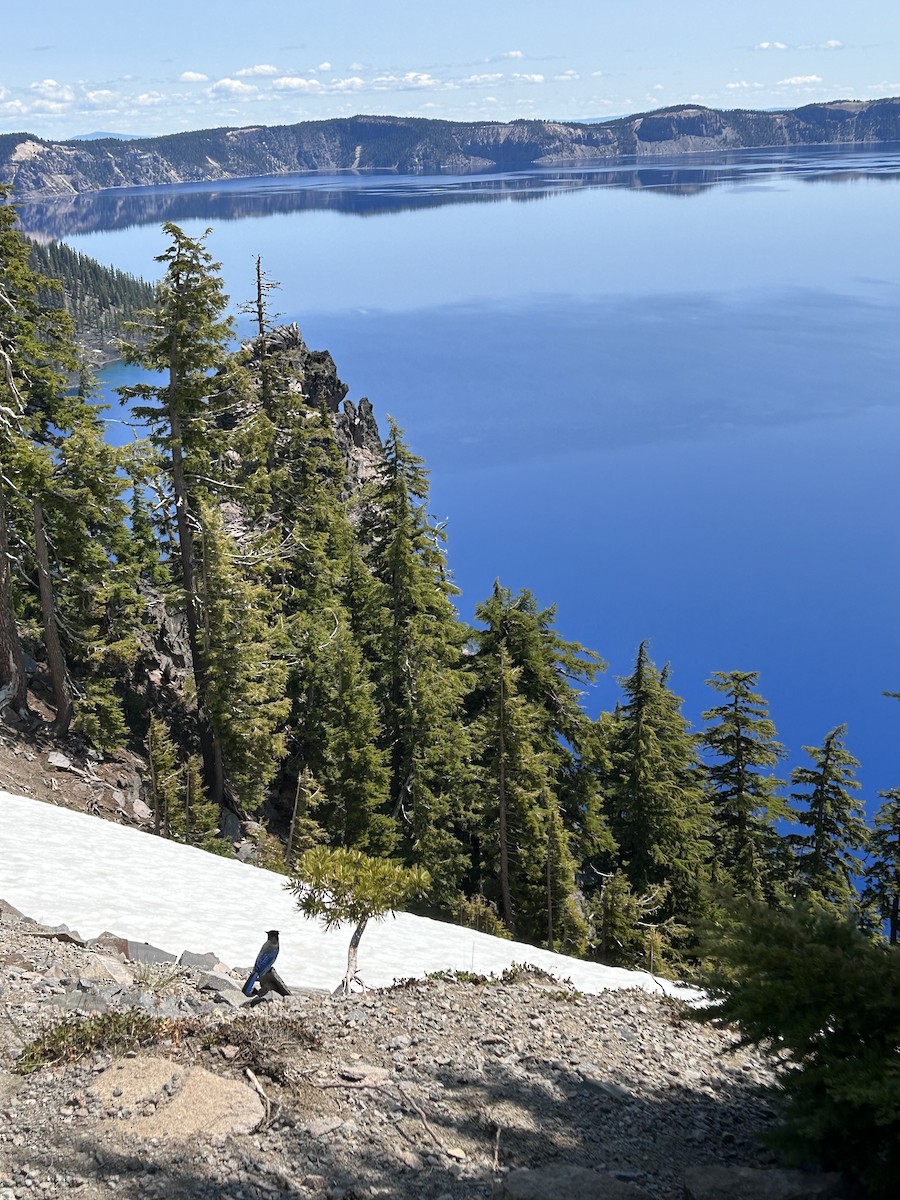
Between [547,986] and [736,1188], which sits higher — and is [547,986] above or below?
below

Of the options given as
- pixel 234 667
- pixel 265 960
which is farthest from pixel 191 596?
pixel 265 960

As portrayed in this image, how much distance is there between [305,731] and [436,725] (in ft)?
Result: 15.5

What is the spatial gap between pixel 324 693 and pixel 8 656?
29.9 feet

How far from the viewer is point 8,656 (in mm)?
22922

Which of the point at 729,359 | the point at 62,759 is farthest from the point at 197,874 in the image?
the point at 729,359

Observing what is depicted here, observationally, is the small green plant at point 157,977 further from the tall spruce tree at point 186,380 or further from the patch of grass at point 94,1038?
the tall spruce tree at point 186,380

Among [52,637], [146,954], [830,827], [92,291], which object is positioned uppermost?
[92,291]

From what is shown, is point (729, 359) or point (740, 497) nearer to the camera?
point (740, 497)

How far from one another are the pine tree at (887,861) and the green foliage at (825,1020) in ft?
55.5

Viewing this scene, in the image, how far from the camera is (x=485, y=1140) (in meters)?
7.77

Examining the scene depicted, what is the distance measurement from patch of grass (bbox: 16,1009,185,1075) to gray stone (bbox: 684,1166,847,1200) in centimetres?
453

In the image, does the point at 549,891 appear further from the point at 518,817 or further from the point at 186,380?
the point at 186,380

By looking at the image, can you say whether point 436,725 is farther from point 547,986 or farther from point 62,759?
point 547,986

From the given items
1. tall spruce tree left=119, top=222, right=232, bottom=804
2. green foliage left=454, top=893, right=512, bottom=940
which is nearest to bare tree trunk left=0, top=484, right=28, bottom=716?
tall spruce tree left=119, top=222, right=232, bottom=804
